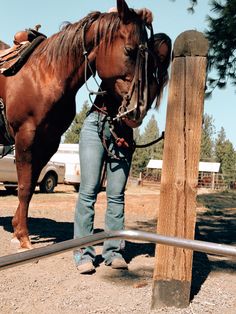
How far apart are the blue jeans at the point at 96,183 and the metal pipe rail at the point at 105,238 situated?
2122mm

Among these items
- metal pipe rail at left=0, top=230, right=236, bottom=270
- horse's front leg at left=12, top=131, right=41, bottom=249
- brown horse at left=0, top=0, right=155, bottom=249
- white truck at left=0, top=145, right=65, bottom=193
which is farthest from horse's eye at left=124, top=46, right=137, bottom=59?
white truck at left=0, top=145, right=65, bottom=193

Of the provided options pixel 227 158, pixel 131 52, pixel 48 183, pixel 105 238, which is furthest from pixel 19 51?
pixel 227 158

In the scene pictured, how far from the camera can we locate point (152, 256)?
162 inches

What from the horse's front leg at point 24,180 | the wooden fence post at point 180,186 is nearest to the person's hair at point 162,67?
the wooden fence post at point 180,186

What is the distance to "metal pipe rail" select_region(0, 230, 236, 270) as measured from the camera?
3.68ft

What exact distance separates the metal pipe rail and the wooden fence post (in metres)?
1.37

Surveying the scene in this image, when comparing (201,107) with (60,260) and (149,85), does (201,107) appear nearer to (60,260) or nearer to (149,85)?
(149,85)

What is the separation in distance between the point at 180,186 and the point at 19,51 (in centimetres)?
252

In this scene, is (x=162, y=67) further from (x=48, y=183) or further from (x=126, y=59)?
(x=48, y=183)

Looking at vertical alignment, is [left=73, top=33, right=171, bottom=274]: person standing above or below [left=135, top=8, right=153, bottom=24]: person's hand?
below

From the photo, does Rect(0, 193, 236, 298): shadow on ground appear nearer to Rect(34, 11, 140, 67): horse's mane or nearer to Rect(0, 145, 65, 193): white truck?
Rect(34, 11, 140, 67): horse's mane

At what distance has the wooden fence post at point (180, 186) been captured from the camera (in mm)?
2830

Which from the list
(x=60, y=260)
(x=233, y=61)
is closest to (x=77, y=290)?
(x=60, y=260)

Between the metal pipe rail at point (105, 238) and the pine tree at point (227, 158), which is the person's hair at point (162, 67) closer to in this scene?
the metal pipe rail at point (105, 238)
